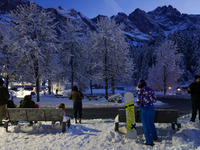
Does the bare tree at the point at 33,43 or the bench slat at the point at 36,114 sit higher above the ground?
the bare tree at the point at 33,43

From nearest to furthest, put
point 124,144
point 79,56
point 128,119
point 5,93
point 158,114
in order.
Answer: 1. point 124,144
2. point 128,119
3. point 158,114
4. point 5,93
5. point 79,56

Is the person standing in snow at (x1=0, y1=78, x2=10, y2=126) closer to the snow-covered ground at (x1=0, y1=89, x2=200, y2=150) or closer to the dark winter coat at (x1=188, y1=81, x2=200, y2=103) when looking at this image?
the snow-covered ground at (x1=0, y1=89, x2=200, y2=150)

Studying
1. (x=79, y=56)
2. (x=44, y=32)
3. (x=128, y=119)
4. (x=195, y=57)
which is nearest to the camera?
(x=128, y=119)

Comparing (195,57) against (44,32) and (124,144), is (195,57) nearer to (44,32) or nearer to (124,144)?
(44,32)

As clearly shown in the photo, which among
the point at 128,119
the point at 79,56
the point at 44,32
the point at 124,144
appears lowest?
the point at 124,144

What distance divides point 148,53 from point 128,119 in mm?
78019

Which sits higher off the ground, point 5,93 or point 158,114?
point 5,93

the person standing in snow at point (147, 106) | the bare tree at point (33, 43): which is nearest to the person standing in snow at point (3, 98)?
the person standing in snow at point (147, 106)

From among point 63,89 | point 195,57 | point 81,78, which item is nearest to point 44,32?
point 81,78

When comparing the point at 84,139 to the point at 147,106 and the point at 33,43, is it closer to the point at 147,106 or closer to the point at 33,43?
the point at 147,106

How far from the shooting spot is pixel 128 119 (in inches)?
214

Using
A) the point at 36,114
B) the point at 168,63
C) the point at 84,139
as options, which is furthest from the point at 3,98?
the point at 168,63

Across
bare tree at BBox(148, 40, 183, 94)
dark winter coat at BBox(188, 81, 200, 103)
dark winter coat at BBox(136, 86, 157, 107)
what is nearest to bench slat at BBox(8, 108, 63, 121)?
dark winter coat at BBox(136, 86, 157, 107)

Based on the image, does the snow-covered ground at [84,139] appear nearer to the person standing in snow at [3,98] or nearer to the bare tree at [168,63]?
the person standing in snow at [3,98]
